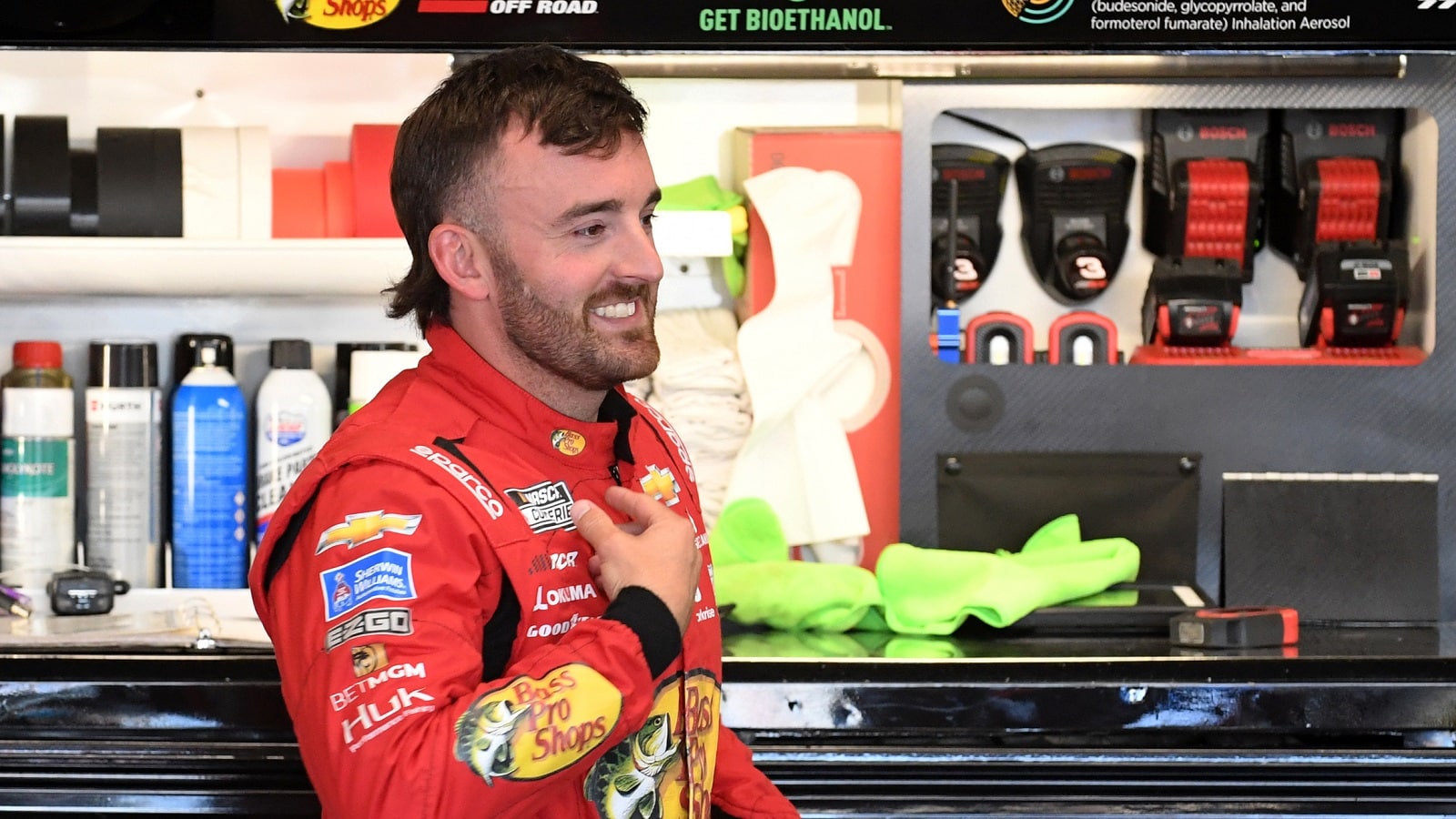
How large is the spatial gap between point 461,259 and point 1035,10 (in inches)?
56.0

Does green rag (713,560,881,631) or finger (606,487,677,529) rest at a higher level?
finger (606,487,677,529)

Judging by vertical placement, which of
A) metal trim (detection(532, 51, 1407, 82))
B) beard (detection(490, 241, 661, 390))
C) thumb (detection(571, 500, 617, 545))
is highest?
metal trim (detection(532, 51, 1407, 82))

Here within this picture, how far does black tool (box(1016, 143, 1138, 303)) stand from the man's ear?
1.81 m

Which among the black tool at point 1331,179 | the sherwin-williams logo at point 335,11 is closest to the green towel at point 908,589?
the black tool at point 1331,179

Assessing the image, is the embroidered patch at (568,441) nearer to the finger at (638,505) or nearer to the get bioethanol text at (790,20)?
the finger at (638,505)

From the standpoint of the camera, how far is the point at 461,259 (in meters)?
1.46

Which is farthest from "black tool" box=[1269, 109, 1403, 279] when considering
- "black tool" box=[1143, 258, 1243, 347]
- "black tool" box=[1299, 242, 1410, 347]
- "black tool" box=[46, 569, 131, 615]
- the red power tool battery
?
"black tool" box=[46, 569, 131, 615]

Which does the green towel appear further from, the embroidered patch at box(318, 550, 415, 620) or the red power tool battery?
the embroidered patch at box(318, 550, 415, 620)

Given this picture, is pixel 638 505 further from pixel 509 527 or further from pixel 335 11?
pixel 335 11

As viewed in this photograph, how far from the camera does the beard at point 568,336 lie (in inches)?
57.1

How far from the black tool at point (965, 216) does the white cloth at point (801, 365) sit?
17 cm

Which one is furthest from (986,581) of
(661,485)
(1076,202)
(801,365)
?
(661,485)

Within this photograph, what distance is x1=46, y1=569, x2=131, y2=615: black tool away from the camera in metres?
2.51

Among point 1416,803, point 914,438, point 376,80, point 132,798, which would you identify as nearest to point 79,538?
point 132,798
